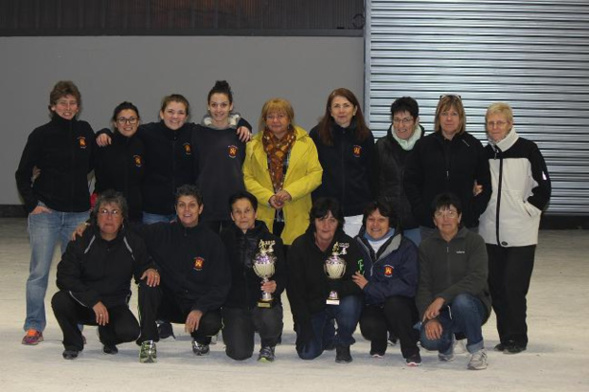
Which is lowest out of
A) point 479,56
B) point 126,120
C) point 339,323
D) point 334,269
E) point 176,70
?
point 339,323

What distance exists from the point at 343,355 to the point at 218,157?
1475 millimetres

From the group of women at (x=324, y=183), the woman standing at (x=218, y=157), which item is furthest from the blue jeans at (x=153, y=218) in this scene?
the woman standing at (x=218, y=157)

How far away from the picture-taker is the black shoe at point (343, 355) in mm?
5500

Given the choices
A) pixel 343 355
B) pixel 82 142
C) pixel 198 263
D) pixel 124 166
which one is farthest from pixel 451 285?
pixel 82 142

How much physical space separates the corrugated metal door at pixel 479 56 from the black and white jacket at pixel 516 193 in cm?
677

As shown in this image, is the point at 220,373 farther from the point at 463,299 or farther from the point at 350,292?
the point at 463,299

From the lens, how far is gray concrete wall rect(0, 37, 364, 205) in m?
12.7

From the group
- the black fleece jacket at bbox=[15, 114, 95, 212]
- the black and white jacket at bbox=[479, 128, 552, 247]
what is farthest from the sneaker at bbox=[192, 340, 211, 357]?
the black and white jacket at bbox=[479, 128, 552, 247]

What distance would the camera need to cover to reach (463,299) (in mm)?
5438

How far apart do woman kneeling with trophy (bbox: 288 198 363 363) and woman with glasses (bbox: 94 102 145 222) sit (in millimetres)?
1084

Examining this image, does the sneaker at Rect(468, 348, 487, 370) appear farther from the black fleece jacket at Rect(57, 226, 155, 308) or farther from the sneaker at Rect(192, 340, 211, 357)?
the black fleece jacket at Rect(57, 226, 155, 308)

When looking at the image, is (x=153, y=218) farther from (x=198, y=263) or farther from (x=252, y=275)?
(x=252, y=275)

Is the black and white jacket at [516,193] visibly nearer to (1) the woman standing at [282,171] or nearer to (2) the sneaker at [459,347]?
(2) the sneaker at [459,347]

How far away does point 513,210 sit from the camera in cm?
584
